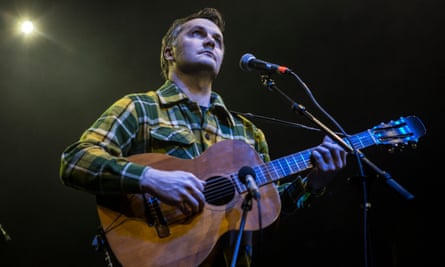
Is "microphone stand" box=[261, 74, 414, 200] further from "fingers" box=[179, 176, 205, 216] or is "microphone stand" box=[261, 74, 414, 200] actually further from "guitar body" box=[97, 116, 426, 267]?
"fingers" box=[179, 176, 205, 216]

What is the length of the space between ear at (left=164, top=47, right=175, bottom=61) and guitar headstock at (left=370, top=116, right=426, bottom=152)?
4.66 feet

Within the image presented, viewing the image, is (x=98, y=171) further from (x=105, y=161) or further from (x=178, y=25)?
(x=178, y=25)

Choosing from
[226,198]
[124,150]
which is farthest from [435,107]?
[124,150]

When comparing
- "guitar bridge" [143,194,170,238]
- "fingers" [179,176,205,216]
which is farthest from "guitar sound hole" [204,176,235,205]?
"guitar bridge" [143,194,170,238]

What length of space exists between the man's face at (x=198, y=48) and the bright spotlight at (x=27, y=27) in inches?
76.4

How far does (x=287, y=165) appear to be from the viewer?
213 cm

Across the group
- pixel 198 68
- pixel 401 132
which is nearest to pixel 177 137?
pixel 198 68

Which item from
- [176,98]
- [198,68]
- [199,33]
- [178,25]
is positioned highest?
[178,25]

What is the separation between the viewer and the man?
1690mm

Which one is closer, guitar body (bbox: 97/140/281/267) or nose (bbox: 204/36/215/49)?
guitar body (bbox: 97/140/281/267)

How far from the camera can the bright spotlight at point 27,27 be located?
379 cm

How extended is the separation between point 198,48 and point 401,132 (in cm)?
134

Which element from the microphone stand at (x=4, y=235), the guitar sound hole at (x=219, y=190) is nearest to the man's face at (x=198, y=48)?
the guitar sound hole at (x=219, y=190)

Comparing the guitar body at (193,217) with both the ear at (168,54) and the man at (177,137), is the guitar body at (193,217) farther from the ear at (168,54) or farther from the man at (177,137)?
the ear at (168,54)
